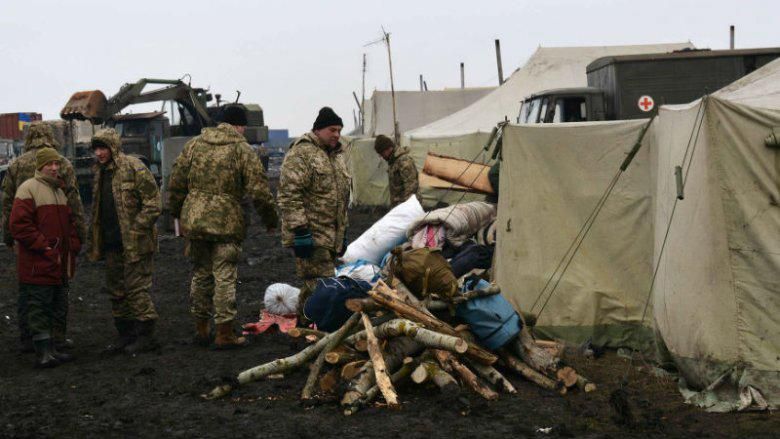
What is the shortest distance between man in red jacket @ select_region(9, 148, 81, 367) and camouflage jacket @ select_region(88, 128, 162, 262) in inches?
12.2

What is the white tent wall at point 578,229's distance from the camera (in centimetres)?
820

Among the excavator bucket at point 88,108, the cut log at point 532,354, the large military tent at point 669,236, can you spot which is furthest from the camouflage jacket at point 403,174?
the excavator bucket at point 88,108

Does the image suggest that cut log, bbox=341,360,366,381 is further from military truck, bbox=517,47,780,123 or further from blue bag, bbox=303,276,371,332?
military truck, bbox=517,47,780,123

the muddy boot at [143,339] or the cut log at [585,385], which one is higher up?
the muddy boot at [143,339]

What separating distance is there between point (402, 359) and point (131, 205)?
2807 mm

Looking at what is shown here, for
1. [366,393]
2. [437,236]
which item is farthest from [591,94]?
[366,393]

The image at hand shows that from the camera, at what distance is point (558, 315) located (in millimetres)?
8477

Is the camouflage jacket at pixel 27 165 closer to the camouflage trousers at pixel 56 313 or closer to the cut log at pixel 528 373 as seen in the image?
the camouflage trousers at pixel 56 313

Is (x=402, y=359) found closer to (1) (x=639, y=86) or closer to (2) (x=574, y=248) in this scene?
(2) (x=574, y=248)

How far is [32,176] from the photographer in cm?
898

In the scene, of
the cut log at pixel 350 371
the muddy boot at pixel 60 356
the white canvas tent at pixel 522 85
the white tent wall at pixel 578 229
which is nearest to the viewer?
the cut log at pixel 350 371

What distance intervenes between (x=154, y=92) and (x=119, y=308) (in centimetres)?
1831

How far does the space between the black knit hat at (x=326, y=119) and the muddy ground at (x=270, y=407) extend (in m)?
1.71

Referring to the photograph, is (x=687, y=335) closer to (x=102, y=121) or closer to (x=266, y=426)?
(x=266, y=426)
